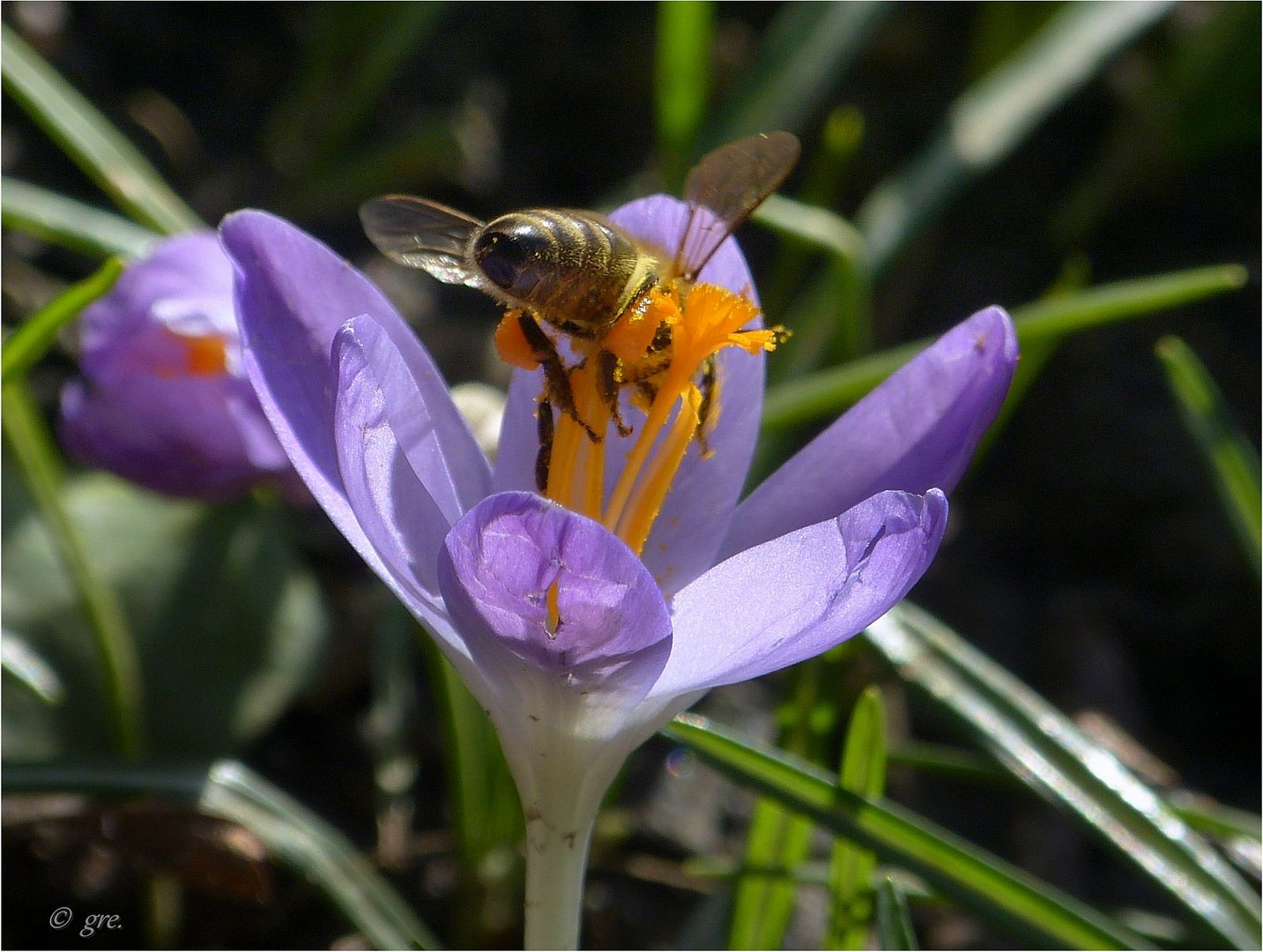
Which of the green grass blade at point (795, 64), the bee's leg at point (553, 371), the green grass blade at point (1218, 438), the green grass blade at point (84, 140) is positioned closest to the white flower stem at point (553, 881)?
the bee's leg at point (553, 371)

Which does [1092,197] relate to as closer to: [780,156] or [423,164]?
[423,164]

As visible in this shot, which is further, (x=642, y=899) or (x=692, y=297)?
(x=642, y=899)

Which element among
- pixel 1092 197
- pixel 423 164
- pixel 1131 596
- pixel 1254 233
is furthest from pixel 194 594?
pixel 1254 233

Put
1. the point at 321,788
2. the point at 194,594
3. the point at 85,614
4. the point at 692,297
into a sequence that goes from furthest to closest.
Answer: the point at 321,788 < the point at 194,594 < the point at 85,614 < the point at 692,297

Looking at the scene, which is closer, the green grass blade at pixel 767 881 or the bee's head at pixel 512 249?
the bee's head at pixel 512 249

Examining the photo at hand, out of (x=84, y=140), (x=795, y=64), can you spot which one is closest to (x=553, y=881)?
(x=84, y=140)

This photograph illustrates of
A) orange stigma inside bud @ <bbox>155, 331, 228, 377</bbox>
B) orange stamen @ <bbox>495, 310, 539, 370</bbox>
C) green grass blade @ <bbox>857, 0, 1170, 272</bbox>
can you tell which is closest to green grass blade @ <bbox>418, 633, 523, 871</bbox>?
orange stigma inside bud @ <bbox>155, 331, 228, 377</bbox>

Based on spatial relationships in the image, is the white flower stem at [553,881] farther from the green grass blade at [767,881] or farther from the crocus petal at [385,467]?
the green grass blade at [767,881]
